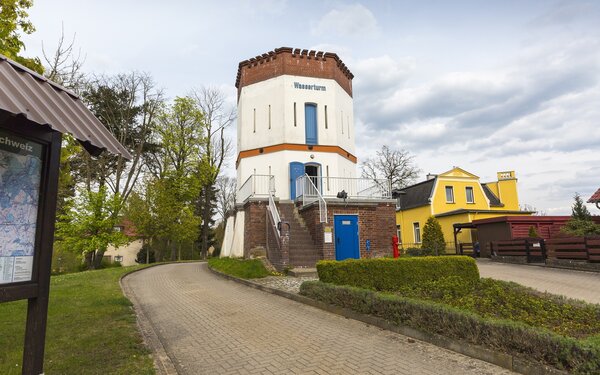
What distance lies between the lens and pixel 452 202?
3278cm

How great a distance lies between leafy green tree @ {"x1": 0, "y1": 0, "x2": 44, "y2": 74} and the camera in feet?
23.0

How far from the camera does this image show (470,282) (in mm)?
9883

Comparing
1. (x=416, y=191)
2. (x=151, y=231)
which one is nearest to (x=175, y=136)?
(x=151, y=231)

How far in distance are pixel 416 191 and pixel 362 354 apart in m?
31.8

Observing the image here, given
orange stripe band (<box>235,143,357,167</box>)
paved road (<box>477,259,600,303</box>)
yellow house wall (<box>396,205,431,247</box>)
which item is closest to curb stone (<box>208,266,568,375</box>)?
paved road (<box>477,259,600,303</box>)

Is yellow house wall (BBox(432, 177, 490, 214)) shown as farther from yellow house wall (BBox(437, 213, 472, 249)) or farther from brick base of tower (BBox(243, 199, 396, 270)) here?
brick base of tower (BBox(243, 199, 396, 270))

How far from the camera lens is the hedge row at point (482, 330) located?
4.10 metres

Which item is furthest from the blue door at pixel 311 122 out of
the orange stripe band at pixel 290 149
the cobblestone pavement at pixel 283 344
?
the cobblestone pavement at pixel 283 344

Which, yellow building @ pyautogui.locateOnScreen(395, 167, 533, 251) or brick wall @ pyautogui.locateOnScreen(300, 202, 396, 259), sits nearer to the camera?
brick wall @ pyautogui.locateOnScreen(300, 202, 396, 259)

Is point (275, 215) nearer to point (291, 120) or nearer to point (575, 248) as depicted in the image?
point (291, 120)

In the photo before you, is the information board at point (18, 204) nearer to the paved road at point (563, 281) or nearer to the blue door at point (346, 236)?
the paved road at point (563, 281)

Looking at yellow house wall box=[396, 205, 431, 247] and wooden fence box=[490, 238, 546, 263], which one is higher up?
yellow house wall box=[396, 205, 431, 247]

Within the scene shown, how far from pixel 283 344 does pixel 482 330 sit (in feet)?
9.83

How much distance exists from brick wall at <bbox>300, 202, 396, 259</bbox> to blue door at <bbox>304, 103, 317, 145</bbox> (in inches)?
Result: 220
